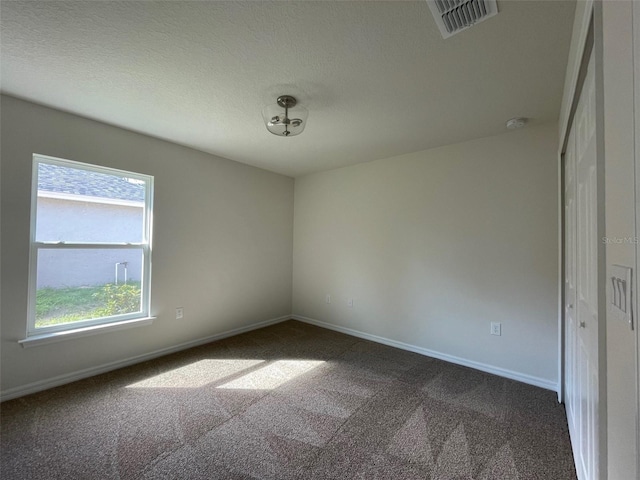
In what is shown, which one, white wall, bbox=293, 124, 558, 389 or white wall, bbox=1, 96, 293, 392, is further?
white wall, bbox=293, 124, 558, 389

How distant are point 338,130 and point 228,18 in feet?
4.88

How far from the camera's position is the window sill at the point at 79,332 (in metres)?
2.28

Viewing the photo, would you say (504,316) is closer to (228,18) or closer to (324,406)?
(324,406)

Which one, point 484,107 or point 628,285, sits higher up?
point 484,107

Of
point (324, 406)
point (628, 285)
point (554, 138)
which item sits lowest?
point (324, 406)

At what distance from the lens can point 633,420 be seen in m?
0.57

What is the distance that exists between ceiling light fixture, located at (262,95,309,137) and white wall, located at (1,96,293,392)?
1648 millimetres

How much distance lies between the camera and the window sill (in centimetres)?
228

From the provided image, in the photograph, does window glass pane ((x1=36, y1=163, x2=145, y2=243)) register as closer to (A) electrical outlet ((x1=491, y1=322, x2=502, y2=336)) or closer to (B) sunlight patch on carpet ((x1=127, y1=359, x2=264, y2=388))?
(B) sunlight patch on carpet ((x1=127, y1=359, x2=264, y2=388))

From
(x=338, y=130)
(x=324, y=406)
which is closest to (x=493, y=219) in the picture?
(x=338, y=130)

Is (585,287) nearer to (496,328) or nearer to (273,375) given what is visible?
(496,328)

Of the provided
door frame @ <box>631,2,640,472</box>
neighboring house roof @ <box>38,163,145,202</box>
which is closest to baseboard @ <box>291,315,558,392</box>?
door frame @ <box>631,2,640,472</box>

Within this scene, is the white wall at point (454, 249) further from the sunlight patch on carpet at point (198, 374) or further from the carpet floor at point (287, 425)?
the sunlight patch on carpet at point (198, 374)

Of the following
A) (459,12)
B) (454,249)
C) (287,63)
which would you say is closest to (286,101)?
(287,63)
